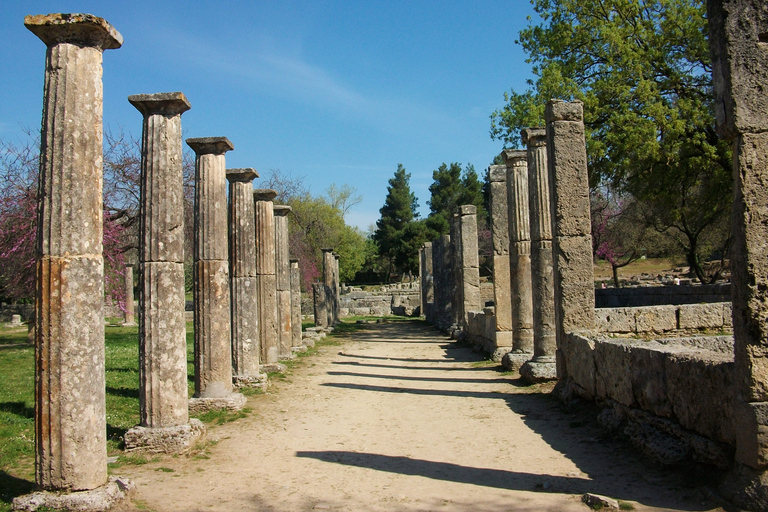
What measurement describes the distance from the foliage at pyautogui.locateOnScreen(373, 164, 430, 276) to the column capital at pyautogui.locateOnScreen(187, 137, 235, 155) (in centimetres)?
5261

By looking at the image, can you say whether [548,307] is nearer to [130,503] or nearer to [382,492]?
[382,492]

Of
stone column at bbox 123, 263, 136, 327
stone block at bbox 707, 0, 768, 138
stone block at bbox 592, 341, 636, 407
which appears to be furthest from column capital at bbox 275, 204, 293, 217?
stone block at bbox 707, 0, 768, 138

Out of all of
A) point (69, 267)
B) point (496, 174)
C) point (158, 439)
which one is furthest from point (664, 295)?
point (69, 267)

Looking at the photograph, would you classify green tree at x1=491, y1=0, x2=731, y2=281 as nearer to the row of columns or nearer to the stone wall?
the stone wall

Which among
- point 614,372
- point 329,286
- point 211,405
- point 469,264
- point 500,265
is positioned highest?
point 469,264

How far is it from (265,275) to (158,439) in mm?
6424

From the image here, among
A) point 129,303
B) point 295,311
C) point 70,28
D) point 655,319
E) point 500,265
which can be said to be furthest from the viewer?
point 129,303

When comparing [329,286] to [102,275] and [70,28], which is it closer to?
[102,275]

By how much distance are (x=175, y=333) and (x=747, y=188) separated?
596cm

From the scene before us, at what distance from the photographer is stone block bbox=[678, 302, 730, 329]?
11.7m

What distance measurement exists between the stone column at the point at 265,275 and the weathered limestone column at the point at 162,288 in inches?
217

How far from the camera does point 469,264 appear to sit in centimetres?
1911

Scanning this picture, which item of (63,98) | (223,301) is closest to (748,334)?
(63,98)

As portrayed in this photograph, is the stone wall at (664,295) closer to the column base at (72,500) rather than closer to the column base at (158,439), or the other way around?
the column base at (158,439)
